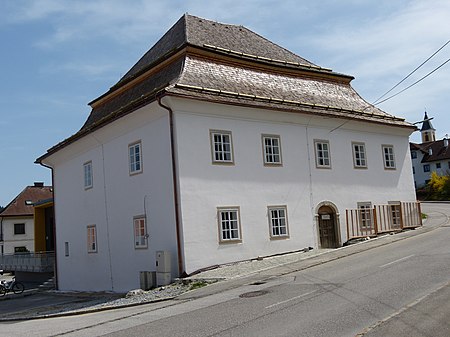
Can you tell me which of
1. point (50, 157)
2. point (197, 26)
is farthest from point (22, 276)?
point (197, 26)

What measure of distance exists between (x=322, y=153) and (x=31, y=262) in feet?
70.2

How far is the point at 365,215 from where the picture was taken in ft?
85.7

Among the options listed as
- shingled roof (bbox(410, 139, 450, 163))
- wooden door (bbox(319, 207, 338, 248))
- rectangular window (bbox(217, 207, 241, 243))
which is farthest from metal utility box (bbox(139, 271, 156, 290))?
shingled roof (bbox(410, 139, 450, 163))

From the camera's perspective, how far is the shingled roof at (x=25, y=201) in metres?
68.6

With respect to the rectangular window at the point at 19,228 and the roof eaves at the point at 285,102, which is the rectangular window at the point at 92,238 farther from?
the rectangular window at the point at 19,228

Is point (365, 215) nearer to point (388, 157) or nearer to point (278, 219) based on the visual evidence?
point (388, 157)

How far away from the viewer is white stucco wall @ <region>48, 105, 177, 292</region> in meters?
20.6

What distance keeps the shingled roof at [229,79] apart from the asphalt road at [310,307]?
791 centimetres

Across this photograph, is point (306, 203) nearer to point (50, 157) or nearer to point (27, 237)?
point (50, 157)

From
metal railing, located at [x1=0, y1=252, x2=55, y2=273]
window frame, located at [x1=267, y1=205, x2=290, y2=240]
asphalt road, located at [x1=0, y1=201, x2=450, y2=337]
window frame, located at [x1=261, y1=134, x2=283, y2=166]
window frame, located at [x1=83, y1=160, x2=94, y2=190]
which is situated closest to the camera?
asphalt road, located at [x1=0, y1=201, x2=450, y2=337]

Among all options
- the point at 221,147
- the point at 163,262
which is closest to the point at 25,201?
the point at 221,147

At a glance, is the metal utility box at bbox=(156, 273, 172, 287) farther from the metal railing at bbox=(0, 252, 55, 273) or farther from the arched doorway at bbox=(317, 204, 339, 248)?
the metal railing at bbox=(0, 252, 55, 273)

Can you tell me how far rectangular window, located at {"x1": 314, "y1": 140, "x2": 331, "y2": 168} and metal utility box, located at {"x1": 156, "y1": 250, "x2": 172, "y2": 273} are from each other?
8.94 m

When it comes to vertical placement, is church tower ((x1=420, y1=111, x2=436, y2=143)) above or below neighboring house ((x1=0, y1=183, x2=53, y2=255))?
above
